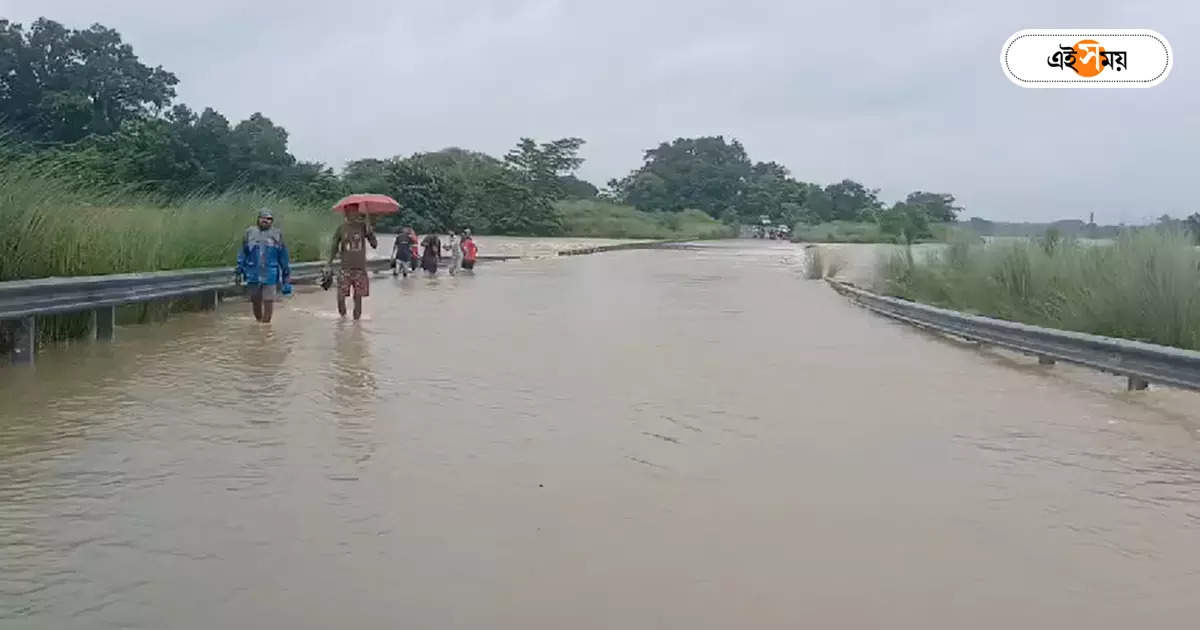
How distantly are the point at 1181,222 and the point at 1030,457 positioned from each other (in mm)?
11196

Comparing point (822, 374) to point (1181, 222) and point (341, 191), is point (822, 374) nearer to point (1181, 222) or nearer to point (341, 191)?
point (1181, 222)

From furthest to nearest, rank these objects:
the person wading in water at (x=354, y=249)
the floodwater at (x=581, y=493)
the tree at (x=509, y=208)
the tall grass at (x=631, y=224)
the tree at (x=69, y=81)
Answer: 1. the tall grass at (x=631, y=224)
2. the tree at (x=509, y=208)
3. the tree at (x=69, y=81)
4. the person wading in water at (x=354, y=249)
5. the floodwater at (x=581, y=493)

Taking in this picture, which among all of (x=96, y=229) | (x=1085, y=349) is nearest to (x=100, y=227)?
(x=96, y=229)

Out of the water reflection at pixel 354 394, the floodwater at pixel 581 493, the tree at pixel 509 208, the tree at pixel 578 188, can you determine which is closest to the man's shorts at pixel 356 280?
the water reflection at pixel 354 394

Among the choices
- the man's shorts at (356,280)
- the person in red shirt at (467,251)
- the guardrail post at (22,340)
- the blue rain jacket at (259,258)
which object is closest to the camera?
the guardrail post at (22,340)

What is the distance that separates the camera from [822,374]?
41.0ft

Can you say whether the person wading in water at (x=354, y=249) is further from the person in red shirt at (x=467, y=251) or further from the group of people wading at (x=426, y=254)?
the person in red shirt at (x=467, y=251)

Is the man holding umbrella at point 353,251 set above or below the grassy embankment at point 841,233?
below

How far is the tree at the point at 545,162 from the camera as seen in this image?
351ft

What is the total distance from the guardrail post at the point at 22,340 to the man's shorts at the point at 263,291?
483cm

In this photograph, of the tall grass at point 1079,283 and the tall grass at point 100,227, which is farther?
the tall grass at point 1079,283

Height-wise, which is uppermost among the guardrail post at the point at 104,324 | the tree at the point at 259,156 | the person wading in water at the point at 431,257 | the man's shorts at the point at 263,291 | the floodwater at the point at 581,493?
the tree at the point at 259,156

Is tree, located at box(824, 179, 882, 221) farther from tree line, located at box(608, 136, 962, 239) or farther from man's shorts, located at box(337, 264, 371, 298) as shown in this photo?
man's shorts, located at box(337, 264, 371, 298)

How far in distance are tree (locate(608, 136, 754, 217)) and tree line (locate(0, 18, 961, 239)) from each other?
4.05 meters
